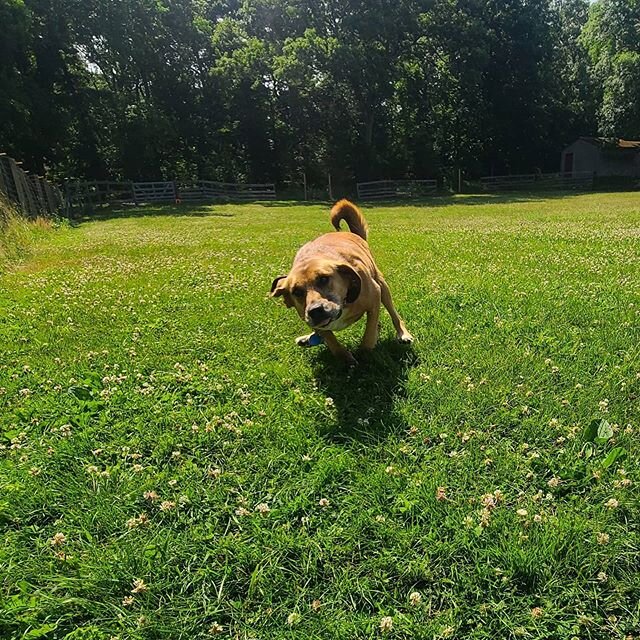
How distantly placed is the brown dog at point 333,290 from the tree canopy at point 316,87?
3379 cm

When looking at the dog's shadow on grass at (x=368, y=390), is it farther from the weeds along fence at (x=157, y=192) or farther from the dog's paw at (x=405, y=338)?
the weeds along fence at (x=157, y=192)

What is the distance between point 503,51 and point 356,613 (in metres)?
54.7

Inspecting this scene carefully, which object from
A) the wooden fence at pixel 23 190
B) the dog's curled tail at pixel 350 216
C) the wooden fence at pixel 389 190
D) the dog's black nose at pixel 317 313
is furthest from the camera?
the wooden fence at pixel 389 190

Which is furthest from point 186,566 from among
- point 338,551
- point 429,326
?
point 429,326

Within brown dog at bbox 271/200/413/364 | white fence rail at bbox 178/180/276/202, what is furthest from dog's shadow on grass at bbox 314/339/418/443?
white fence rail at bbox 178/180/276/202

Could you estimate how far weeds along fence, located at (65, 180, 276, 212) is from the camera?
1240 inches

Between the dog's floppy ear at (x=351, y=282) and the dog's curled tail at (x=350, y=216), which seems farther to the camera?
the dog's curled tail at (x=350, y=216)

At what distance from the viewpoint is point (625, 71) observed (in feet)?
133

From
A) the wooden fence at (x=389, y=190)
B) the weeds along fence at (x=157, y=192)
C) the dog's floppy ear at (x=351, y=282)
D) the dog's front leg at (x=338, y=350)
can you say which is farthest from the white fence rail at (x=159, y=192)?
the dog's floppy ear at (x=351, y=282)

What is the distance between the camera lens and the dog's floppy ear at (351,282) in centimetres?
365

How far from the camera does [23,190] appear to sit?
1655cm

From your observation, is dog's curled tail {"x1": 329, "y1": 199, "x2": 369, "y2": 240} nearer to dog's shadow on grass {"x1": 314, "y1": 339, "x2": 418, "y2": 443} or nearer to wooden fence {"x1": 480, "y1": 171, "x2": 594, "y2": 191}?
dog's shadow on grass {"x1": 314, "y1": 339, "x2": 418, "y2": 443}

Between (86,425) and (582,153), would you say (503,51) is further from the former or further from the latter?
(86,425)

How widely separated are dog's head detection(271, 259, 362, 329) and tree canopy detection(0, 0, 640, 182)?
34068 mm
